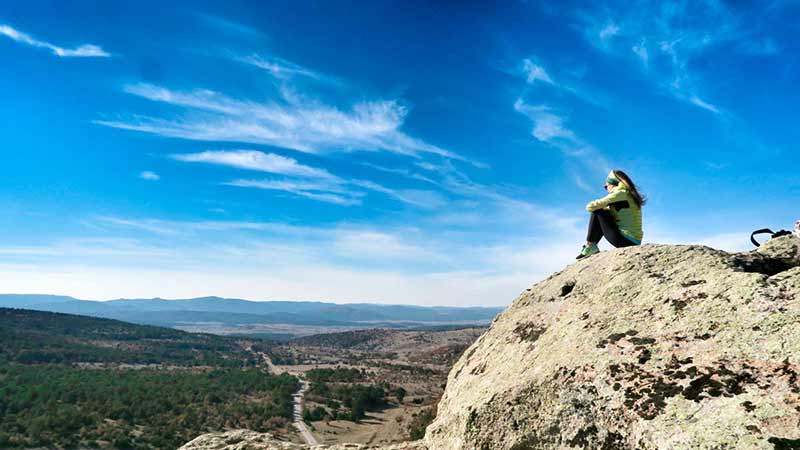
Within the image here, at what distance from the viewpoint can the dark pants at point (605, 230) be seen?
7.99 m

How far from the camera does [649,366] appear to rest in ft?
14.2

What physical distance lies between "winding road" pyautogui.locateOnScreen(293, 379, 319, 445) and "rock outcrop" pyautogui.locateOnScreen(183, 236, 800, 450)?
3363cm

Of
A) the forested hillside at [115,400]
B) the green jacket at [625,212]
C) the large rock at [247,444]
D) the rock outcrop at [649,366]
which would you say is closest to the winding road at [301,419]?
the forested hillside at [115,400]

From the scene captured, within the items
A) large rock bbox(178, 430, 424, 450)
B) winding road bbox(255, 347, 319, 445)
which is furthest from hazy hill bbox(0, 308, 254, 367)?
large rock bbox(178, 430, 424, 450)

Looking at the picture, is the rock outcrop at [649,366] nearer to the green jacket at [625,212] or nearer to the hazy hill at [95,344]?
the green jacket at [625,212]

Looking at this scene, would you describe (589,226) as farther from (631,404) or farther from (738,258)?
(631,404)

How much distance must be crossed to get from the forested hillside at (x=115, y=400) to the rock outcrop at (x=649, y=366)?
4268cm

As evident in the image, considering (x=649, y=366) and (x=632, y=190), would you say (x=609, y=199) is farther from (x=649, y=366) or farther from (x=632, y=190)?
(x=649, y=366)

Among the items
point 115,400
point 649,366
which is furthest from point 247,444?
point 115,400

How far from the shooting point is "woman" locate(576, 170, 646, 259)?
7895 mm

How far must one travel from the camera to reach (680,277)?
542 centimetres

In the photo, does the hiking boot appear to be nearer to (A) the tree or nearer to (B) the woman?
(B) the woman

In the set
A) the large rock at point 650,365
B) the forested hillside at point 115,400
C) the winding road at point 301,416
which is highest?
the large rock at point 650,365

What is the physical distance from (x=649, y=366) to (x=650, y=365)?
0.02 metres
